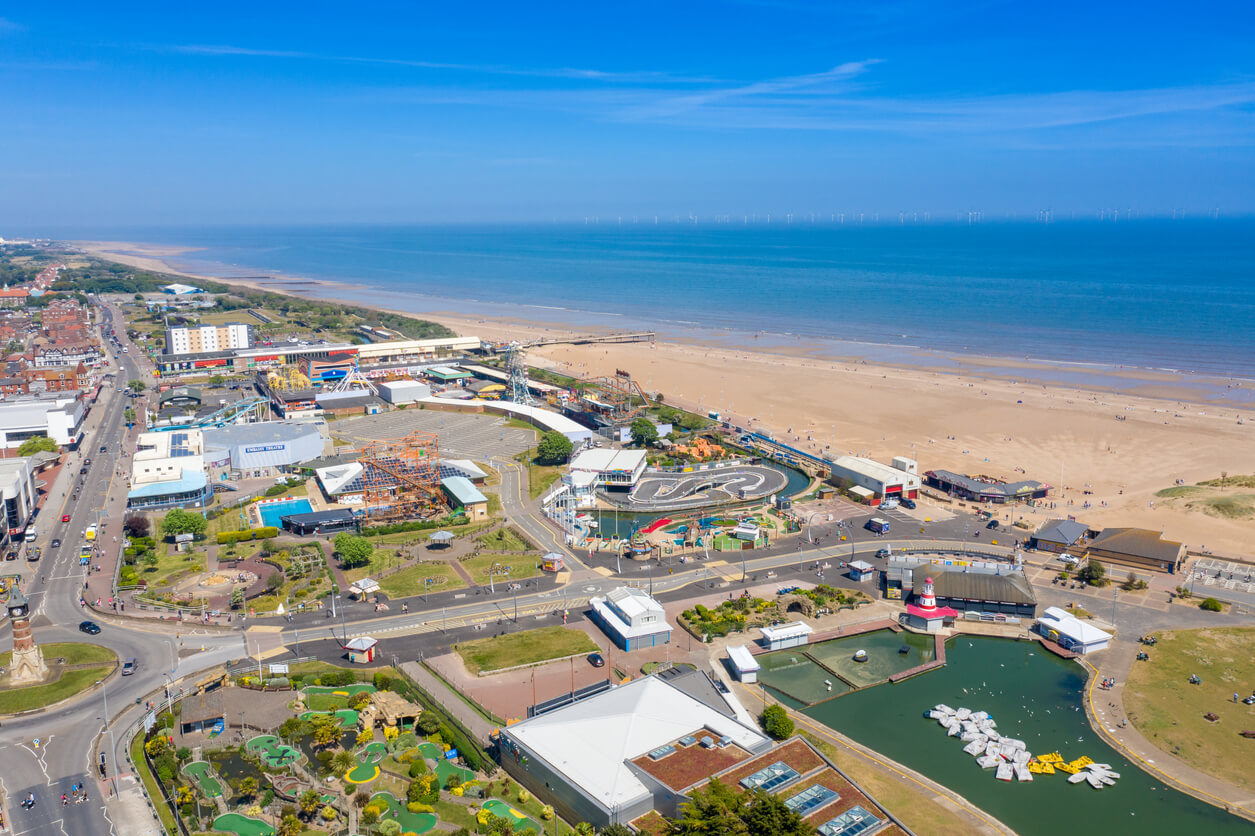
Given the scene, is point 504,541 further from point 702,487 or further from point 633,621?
point 702,487

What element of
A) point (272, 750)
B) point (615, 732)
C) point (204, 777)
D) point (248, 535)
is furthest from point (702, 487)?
point (204, 777)

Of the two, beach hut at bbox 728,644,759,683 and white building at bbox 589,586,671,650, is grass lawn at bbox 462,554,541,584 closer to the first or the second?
white building at bbox 589,586,671,650

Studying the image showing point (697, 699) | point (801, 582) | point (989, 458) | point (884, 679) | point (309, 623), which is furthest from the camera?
point (989, 458)

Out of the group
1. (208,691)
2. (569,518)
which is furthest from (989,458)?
(208,691)

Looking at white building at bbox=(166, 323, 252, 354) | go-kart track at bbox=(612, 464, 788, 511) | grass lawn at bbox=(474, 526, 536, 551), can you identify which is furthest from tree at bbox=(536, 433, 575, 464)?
white building at bbox=(166, 323, 252, 354)

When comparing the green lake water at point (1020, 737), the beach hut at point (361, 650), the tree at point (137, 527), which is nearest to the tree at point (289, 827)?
the beach hut at point (361, 650)

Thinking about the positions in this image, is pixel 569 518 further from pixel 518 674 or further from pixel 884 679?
pixel 884 679

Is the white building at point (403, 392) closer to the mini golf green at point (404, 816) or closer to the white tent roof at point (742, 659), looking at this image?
the white tent roof at point (742, 659)
